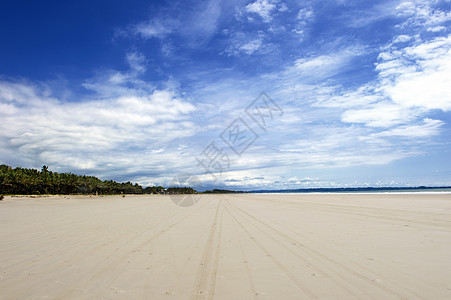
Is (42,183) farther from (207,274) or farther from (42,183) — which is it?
(207,274)

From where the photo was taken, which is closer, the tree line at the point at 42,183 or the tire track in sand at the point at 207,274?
the tire track in sand at the point at 207,274

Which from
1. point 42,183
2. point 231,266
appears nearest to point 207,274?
point 231,266

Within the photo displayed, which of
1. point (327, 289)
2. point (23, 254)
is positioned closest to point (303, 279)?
point (327, 289)

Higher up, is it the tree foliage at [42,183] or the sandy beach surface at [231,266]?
the tree foliage at [42,183]

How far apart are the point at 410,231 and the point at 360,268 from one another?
20.6ft

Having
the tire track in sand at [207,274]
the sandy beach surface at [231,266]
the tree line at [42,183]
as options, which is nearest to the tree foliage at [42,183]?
the tree line at [42,183]

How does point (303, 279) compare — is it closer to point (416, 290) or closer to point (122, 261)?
point (416, 290)

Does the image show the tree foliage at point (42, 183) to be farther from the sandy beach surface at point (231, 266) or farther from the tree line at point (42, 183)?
the sandy beach surface at point (231, 266)

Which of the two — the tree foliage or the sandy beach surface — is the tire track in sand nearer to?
the sandy beach surface

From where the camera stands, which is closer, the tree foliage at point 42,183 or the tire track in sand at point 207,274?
the tire track in sand at point 207,274

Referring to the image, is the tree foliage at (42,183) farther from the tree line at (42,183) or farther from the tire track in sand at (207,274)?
the tire track in sand at (207,274)

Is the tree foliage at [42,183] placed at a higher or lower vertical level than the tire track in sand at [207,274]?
higher

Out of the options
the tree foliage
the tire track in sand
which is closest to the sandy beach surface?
the tire track in sand

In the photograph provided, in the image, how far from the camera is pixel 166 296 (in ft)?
14.7
